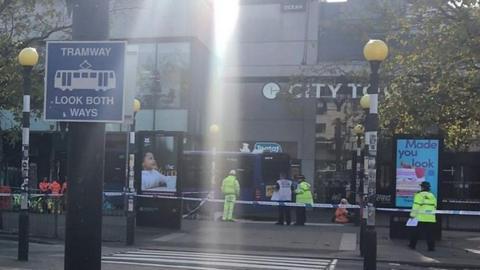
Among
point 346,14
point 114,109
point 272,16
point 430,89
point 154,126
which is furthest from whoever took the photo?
point 272,16

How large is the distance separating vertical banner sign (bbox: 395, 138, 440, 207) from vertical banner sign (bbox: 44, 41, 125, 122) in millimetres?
13875

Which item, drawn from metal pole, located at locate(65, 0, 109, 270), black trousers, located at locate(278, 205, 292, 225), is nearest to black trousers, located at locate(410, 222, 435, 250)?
black trousers, located at locate(278, 205, 292, 225)

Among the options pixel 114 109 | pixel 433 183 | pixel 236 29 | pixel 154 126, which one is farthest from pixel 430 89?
pixel 236 29

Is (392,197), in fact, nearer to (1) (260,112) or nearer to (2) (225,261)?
(2) (225,261)

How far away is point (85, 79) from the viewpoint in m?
4.54

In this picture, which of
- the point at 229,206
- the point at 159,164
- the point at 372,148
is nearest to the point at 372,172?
the point at 372,148

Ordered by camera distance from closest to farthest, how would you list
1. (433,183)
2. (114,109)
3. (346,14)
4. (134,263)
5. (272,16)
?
1. (114,109)
2. (134,263)
3. (433,183)
4. (346,14)
5. (272,16)

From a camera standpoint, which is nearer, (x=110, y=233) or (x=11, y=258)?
(x=11, y=258)

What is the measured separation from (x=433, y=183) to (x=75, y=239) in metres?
14.1

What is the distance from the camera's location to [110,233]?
17.2 m

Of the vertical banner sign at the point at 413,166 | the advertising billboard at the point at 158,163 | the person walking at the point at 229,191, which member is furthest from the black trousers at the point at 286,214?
the vertical banner sign at the point at 413,166

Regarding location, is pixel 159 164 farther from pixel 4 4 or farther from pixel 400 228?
pixel 400 228

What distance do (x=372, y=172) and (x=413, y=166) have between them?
7.10 metres

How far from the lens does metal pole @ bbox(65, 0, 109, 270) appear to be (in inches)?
177
